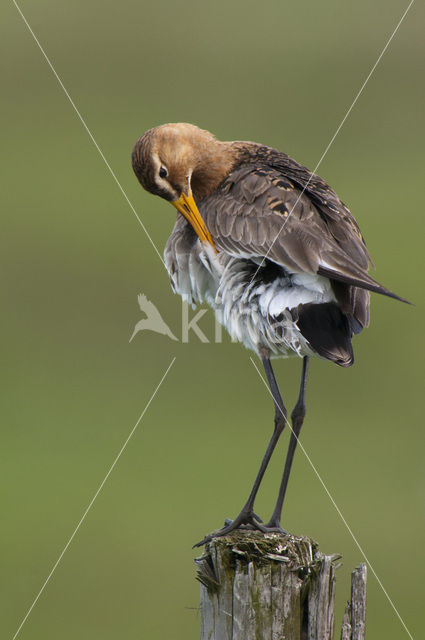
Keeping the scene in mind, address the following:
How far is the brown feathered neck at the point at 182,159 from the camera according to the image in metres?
8.31

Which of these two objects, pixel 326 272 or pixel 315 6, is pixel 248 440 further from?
pixel 315 6

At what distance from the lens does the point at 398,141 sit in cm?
3109

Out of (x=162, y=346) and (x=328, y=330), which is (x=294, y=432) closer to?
(x=328, y=330)

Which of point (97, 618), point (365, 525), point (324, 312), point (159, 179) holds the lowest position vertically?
point (97, 618)

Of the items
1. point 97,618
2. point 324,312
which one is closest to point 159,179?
point 324,312

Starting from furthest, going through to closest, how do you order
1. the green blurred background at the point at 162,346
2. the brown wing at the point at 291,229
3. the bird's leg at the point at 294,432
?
the green blurred background at the point at 162,346, the bird's leg at the point at 294,432, the brown wing at the point at 291,229

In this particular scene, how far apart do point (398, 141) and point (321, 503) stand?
1705cm

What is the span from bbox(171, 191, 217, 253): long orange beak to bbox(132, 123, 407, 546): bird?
0.01 m

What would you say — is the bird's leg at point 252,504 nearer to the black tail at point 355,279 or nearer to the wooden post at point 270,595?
the wooden post at point 270,595

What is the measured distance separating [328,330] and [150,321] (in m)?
13.1

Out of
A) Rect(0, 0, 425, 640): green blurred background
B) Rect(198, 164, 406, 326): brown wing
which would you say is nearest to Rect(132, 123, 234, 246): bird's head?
Rect(198, 164, 406, 326): brown wing

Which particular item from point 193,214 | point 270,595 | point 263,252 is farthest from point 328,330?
point 270,595
